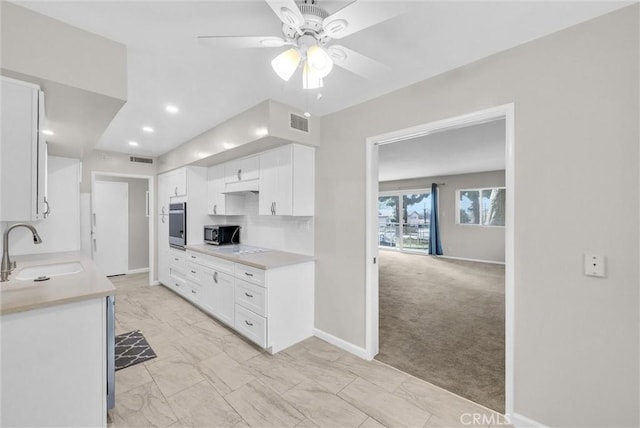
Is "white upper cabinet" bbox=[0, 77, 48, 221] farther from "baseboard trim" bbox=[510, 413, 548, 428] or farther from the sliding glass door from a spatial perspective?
the sliding glass door

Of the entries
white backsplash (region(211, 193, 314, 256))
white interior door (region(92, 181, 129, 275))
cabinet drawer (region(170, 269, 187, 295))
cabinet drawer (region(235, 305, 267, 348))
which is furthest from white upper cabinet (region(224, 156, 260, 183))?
white interior door (region(92, 181, 129, 275))

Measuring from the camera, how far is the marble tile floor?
1834mm

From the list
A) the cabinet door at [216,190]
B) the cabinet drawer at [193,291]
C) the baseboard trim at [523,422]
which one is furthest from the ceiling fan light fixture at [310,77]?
the cabinet drawer at [193,291]

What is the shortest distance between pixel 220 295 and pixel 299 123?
2.31 m

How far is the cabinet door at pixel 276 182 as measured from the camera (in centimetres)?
298

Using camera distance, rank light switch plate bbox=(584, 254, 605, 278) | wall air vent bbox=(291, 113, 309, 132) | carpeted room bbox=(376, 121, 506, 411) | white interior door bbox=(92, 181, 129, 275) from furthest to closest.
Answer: white interior door bbox=(92, 181, 129, 275)
wall air vent bbox=(291, 113, 309, 132)
carpeted room bbox=(376, 121, 506, 411)
light switch plate bbox=(584, 254, 605, 278)

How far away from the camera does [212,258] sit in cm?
350

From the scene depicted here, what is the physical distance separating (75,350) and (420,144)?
4.78 m

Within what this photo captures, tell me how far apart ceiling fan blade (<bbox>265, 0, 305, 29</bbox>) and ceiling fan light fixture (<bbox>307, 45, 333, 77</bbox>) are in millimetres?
137

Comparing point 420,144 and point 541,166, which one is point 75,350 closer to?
point 541,166

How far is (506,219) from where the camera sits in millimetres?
1861

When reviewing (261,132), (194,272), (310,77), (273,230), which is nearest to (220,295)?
(194,272)

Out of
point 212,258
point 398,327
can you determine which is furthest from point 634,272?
point 212,258

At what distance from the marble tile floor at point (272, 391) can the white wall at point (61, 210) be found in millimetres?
1864
